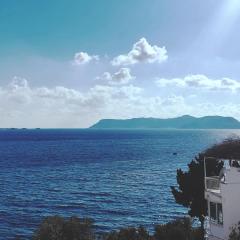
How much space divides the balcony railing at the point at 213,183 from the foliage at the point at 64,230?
29.3 ft

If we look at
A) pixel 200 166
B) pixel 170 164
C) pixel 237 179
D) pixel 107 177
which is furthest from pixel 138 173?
pixel 237 179

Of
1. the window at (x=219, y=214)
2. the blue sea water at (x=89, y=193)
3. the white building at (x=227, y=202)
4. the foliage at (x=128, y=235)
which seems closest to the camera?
the white building at (x=227, y=202)

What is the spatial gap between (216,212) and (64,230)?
10559mm

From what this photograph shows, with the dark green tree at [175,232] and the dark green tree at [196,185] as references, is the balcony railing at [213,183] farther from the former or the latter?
the dark green tree at [175,232]

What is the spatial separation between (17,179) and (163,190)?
40.2 m

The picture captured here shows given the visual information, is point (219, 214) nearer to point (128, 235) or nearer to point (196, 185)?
point (196, 185)

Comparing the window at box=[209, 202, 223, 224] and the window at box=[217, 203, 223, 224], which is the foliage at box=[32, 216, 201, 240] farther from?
the window at box=[217, 203, 223, 224]

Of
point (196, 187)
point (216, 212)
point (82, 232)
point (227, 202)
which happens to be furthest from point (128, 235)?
point (227, 202)

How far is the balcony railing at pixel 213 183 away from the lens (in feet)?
104

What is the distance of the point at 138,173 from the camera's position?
125 m

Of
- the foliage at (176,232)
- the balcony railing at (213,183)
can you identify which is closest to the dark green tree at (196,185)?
the foliage at (176,232)

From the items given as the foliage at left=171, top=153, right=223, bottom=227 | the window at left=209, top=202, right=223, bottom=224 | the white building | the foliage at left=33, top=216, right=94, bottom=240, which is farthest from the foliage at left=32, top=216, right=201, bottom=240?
the white building

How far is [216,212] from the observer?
100ft

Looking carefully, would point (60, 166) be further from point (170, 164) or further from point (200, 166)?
point (200, 166)
